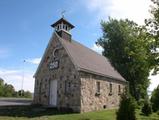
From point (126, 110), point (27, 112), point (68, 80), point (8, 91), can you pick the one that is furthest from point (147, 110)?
point (8, 91)

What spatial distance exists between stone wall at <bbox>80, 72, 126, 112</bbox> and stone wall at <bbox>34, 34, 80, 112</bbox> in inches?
31.1

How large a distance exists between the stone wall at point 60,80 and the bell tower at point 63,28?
0.90m

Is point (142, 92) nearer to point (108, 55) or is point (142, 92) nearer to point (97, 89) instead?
point (108, 55)

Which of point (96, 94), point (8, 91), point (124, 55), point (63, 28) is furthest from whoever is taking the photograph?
point (8, 91)

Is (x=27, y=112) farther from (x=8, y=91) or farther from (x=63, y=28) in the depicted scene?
(x=8, y=91)

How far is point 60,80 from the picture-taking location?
23.8 m

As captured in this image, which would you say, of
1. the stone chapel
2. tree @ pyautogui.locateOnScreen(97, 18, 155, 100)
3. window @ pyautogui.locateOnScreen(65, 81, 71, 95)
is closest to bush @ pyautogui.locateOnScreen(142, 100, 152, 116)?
the stone chapel

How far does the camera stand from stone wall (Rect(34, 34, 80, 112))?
22042mm

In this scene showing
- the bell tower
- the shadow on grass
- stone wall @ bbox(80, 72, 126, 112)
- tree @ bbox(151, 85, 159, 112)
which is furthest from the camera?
tree @ bbox(151, 85, 159, 112)

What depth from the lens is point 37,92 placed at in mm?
26469

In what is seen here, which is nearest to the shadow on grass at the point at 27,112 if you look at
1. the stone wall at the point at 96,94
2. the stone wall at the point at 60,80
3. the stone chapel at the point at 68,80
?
the stone wall at the point at 60,80

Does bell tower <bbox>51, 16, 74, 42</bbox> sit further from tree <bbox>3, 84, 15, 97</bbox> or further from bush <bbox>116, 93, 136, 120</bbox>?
tree <bbox>3, 84, 15, 97</bbox>

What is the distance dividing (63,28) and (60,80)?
6.49 meters

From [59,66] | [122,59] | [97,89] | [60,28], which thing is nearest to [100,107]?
[97,89]
